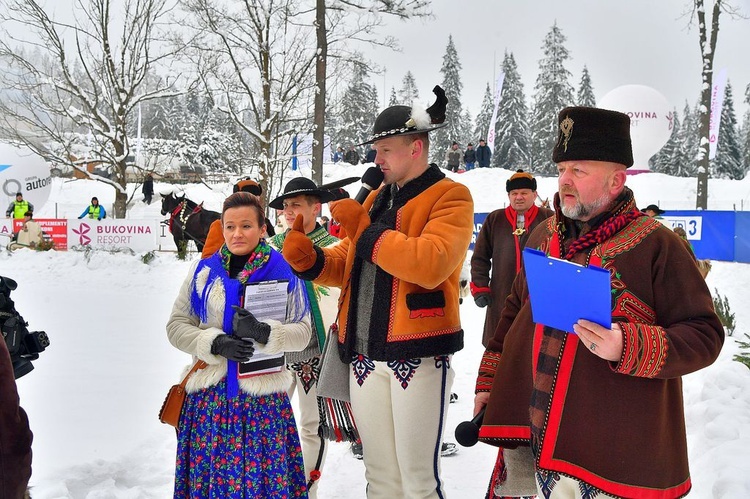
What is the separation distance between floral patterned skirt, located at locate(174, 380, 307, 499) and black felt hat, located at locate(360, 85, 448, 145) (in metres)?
1.36

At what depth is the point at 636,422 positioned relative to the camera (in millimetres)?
1907

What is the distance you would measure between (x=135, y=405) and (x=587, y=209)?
4.81m

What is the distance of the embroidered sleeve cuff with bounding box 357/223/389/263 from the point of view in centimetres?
251

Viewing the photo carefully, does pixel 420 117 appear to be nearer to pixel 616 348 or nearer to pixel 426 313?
pixel 426 313

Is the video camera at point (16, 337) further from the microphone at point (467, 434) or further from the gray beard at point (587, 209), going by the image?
the gray beard at point (587, 209)

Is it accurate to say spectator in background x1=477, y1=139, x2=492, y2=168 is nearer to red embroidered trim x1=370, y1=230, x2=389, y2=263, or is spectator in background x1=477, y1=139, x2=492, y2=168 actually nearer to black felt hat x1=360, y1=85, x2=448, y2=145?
black felt hat x1=360, y1=85, x2=448, y2=145

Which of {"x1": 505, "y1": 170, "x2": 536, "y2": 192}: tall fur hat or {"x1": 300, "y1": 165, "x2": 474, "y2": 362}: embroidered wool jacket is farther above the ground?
{"x1": 505, "y1": 170, "x2": 536, "y2": 192}: tall fur hat

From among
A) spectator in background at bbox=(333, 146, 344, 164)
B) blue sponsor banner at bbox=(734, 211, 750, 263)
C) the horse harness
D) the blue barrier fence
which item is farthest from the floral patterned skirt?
spectator in background at bbox=(333, 146, 344, 164)

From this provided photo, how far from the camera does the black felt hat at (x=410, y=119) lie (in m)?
2.70

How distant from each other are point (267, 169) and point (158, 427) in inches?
410

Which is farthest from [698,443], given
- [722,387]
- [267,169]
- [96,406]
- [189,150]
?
[189,150]

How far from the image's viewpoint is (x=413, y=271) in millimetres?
2434

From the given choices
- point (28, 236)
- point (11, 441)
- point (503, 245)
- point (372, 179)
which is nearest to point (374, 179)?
point (372, 179)

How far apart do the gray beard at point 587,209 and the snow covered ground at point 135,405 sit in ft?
6.60
